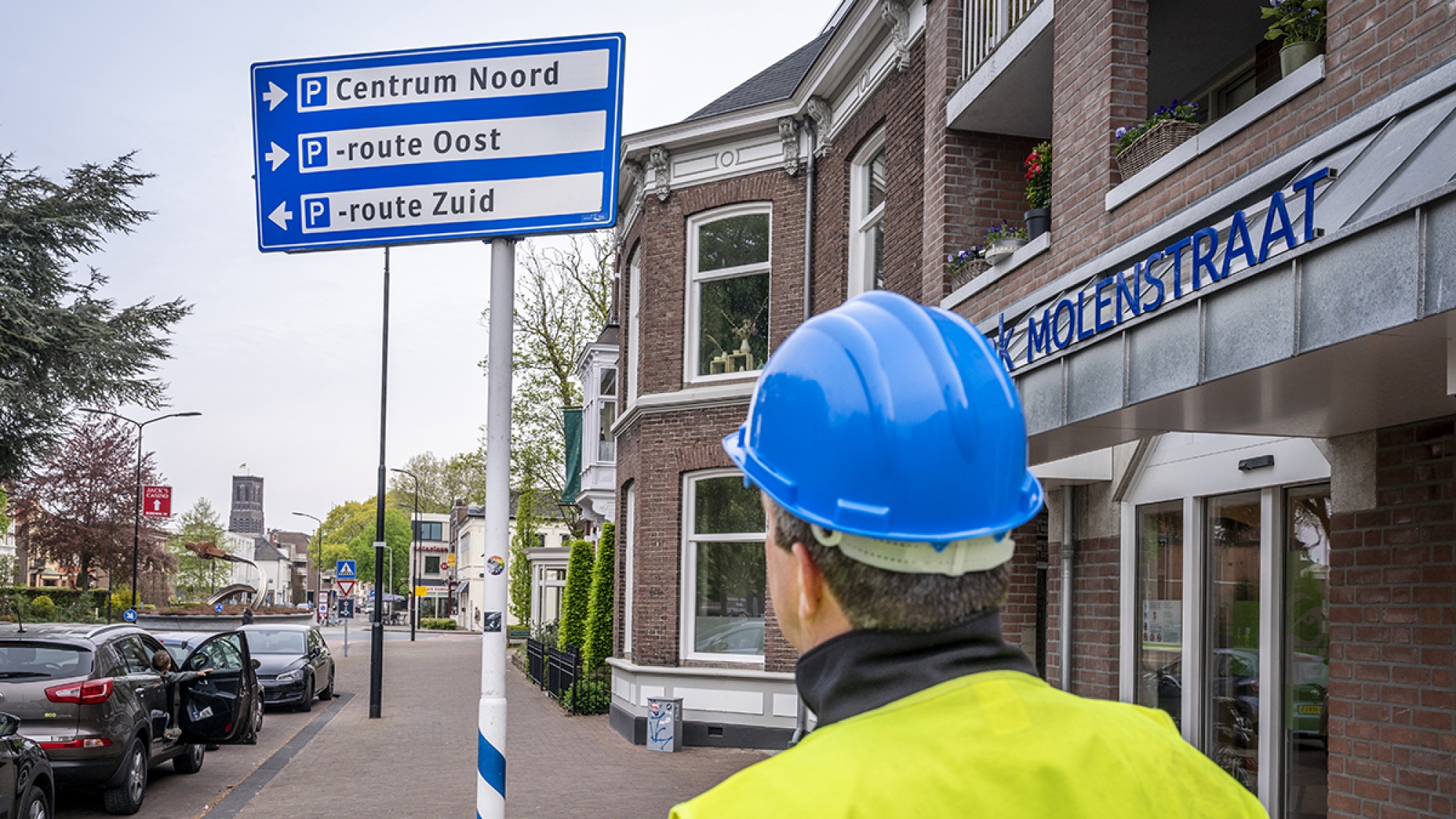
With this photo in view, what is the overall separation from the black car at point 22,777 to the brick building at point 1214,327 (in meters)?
6.76

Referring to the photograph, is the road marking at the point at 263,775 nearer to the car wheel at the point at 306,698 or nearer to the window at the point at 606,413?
the car wheel at the point at 306,698

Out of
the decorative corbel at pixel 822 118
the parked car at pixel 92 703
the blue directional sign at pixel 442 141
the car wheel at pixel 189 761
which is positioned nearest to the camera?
the blue directional sign at pixel 442 141

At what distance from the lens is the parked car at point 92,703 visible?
1030 cm

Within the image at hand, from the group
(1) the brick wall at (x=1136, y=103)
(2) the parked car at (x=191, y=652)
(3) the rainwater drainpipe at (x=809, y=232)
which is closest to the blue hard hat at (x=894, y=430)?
(1) the brick wall at (x=1136, y=103)

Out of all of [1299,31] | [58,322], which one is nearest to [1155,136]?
[1299,31]


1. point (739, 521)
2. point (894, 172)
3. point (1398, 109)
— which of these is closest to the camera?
point (1398, 109)

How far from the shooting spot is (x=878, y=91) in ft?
45.4

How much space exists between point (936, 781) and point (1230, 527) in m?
6.97

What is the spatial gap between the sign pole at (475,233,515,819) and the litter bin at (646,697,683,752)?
38.0ft

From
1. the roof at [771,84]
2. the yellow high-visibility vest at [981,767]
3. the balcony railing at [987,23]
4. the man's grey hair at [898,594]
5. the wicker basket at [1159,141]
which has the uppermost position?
the roof at [771,84]

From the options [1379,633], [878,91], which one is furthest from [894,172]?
[1379,633]

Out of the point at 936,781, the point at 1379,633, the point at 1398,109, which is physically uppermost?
the point at 1398,109

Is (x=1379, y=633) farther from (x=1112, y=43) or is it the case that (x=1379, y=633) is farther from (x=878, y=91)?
(x=878, y=91)

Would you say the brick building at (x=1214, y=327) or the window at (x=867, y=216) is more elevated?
the window at (x=867, y=216)
